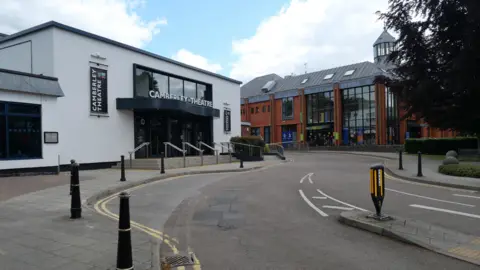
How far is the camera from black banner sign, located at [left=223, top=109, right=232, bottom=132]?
34.8 m

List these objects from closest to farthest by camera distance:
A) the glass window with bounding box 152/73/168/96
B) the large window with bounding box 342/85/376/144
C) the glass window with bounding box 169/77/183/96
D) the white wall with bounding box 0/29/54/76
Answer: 1. the white wall with bounding box 0/29/54/76
2. the glass window with bounding box 152/73/168/96
3. the glass window with bounding box 169/77/183/96
4. the large window with bounding box 342/85/376/144

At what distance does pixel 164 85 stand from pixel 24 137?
1169 cm

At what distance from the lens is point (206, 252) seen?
563 centimetres

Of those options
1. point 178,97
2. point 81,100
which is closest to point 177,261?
point 81,100

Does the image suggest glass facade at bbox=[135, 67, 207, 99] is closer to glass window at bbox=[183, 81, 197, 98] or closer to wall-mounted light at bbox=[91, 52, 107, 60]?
glass window at bbox=[183, 81, 197, 98]

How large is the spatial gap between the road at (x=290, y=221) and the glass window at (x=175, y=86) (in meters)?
15.3

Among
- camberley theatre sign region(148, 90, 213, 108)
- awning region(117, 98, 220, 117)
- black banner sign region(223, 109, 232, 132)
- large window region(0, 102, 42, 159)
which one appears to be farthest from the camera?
black banner sign region(223, 109, 232, 132)

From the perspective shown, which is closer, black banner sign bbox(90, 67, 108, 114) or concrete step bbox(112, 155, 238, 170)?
black banner sign bbox(90, 67, 108, 114)

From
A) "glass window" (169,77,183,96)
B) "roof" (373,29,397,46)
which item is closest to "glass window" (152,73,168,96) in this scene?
"glass window" (169,77,183,96)

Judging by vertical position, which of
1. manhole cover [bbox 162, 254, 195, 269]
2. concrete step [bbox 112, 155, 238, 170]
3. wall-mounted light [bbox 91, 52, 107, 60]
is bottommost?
manhole cover [bbox 162, 254, 195, 269]

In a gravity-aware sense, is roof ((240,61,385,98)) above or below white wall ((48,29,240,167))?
above

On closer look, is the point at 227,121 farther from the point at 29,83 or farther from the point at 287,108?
the point at 287,108

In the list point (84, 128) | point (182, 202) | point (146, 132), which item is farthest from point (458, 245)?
point (146, 132)

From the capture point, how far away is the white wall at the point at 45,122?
648 inches
